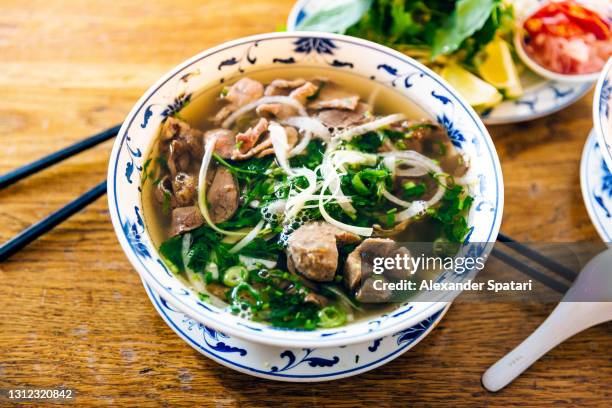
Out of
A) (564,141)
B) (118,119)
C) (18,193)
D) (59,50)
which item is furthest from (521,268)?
(59,50)

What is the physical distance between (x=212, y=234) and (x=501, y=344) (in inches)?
37.2

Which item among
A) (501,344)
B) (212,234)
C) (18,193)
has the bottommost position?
(501,344)

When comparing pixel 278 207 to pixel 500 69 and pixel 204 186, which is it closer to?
pixel 204 186

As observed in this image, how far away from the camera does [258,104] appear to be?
1.81 meters

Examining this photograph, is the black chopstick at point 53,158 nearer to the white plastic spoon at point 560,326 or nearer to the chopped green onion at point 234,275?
the chopped green onion at point 234,275

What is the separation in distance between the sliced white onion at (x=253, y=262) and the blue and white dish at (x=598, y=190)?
3.70ft

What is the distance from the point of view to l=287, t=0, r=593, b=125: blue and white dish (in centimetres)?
205

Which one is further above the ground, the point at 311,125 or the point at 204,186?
the point at 311,125

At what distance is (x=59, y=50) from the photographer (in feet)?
7.32

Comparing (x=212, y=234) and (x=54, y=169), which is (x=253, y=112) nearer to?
(x=212, y=234)

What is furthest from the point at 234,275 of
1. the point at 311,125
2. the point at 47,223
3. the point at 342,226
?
the point at 47,223

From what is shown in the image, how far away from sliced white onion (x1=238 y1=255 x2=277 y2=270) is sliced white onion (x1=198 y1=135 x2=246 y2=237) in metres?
0.07

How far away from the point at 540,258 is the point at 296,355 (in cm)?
85

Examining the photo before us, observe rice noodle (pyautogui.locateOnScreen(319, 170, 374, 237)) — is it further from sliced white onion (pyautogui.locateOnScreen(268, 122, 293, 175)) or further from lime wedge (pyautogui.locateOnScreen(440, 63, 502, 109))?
lime wedge (pyautogui.locateOnScreen(440, 63, 502, 109))
